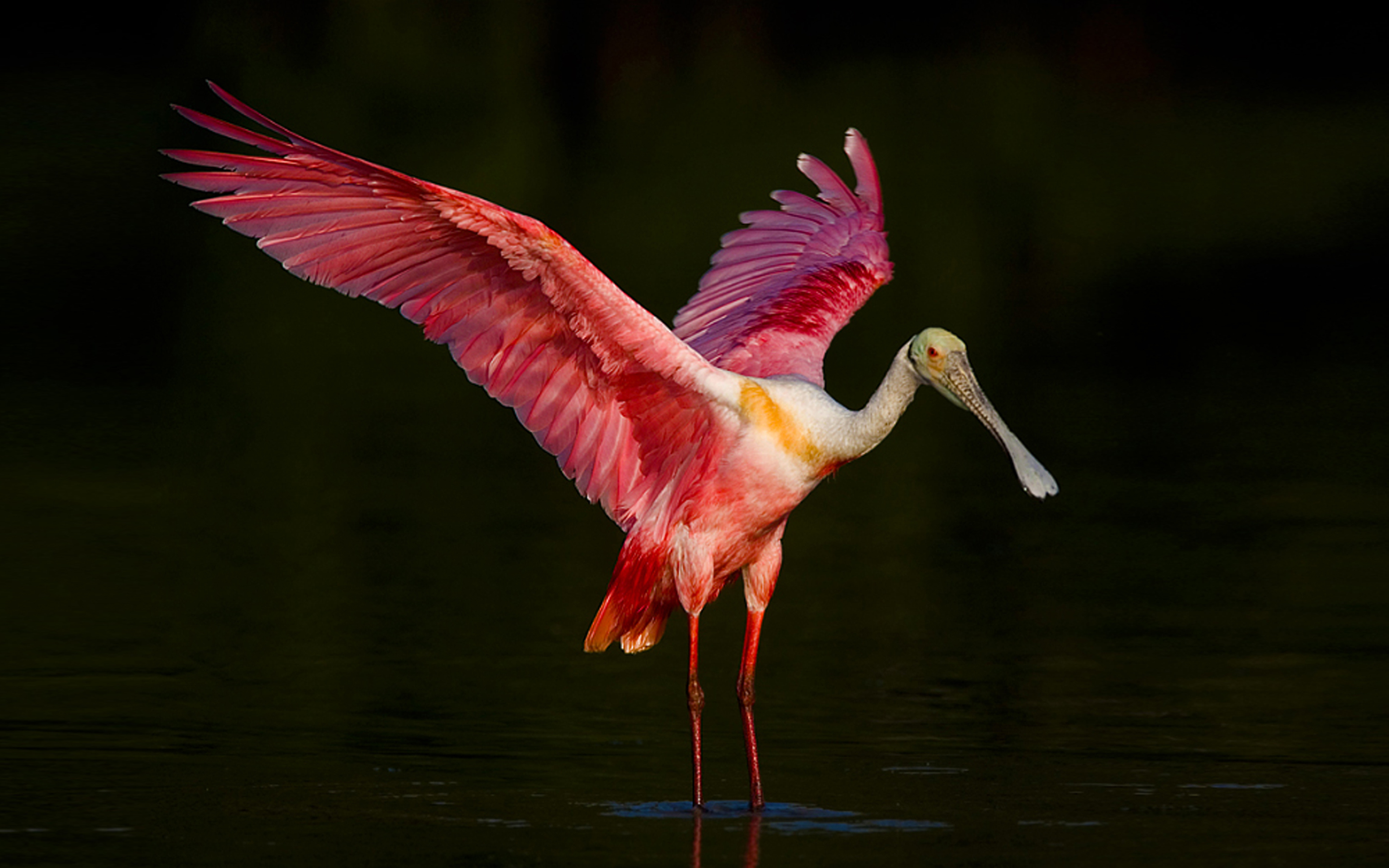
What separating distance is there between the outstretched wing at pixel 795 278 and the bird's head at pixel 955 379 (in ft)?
2.66

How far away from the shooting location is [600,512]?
524 inches

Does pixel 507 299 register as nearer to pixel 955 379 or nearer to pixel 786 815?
pixel 955 379

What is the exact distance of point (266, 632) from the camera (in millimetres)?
10312

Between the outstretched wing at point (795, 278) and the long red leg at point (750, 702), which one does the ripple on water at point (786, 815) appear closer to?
the long red leg at point (750, 702)

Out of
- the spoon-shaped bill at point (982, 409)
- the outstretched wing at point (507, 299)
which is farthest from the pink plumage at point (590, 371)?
the spoon-shaped bill at point (982, 409)

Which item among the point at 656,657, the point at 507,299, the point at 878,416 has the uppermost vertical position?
the point at 507,299

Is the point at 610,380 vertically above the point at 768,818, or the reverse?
the point at 610,380

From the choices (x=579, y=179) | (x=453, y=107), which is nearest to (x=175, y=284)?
(x=579, y=179)

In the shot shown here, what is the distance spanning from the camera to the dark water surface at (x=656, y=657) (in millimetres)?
7578

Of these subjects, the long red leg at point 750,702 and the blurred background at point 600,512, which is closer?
the long red leg at point 750,702

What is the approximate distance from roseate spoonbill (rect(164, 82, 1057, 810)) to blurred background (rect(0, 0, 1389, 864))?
61 cm

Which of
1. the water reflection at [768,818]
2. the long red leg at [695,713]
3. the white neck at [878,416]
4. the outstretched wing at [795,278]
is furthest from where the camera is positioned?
the outstretched wing at [795,278]

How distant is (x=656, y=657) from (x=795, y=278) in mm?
1595

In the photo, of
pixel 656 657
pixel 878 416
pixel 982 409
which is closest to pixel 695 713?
pixel 878 416
